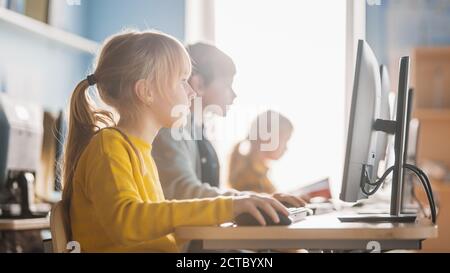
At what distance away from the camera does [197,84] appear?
1.65m

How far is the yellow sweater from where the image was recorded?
1.21 meters

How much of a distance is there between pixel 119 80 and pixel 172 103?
11 cm

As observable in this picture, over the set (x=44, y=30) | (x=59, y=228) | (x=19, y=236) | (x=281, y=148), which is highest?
(x=44, y=30)

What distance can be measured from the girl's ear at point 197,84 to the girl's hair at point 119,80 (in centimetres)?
16

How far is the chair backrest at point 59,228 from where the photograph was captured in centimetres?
126

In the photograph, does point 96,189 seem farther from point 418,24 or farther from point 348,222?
point 418,24

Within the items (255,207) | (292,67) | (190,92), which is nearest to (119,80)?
(190,92)

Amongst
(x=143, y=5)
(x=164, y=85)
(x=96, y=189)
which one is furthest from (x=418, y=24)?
(x=96, y=189)

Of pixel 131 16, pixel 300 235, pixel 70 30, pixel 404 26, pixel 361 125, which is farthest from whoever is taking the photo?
pixel 404 26

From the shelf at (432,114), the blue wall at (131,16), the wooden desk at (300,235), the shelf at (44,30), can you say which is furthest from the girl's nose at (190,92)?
the shelf at (432,114)

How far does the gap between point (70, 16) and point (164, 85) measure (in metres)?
0.43

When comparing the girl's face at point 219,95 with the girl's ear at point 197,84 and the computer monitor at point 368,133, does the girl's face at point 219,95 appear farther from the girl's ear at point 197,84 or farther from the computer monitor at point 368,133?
the computer monitor at point 368,133

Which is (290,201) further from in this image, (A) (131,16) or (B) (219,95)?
(A) (131,16)

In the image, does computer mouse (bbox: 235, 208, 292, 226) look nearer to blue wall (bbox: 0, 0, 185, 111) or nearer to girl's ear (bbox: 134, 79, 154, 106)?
girl's ear (bbox: 134, 79, 154, 106)
